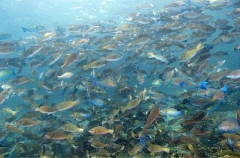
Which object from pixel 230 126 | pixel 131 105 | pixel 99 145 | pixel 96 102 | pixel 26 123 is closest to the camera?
pixel 230 126

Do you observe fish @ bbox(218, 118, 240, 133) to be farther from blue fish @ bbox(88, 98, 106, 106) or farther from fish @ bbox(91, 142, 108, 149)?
blue fish @ bbox(88, 98, 106, 106)

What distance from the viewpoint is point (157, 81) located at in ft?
32.3

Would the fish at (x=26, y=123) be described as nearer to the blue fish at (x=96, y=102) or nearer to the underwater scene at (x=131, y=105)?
the underwater scene at (x=131, y=105)

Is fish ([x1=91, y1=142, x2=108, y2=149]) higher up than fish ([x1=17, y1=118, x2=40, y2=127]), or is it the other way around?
fish ([x1=17, y1=118, x2=40, y2=127])

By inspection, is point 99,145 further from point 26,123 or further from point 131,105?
point 26,123

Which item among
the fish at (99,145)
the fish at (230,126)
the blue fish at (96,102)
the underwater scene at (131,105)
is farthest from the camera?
the blue fish at (96,102)

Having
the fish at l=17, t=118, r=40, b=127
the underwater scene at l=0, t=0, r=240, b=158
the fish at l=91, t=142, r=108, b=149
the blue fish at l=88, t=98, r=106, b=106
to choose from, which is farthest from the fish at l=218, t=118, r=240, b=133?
the fish at l=17, t=118, r=40, b=127

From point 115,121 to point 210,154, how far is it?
2.96 metres

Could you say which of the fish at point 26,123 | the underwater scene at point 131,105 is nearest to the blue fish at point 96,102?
the underwater scene at point 131,105

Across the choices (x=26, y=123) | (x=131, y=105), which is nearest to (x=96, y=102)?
(x=131, y=105)

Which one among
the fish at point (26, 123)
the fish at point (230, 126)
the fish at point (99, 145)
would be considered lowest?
the fish at point (99, 145)

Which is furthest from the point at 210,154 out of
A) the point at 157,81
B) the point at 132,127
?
the point at 157,81

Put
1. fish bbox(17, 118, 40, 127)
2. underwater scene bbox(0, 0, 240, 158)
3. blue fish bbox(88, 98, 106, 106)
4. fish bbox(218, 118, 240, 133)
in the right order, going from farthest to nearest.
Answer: blue fish bbox(88, 98, 106, 106) < fish bbox(17, 118, 40, 127) < underwater scene bbox(0, 0, 240, 158) < fish bbox(218, 118, 240, 133)

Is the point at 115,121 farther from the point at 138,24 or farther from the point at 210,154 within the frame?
the point at 138,24
